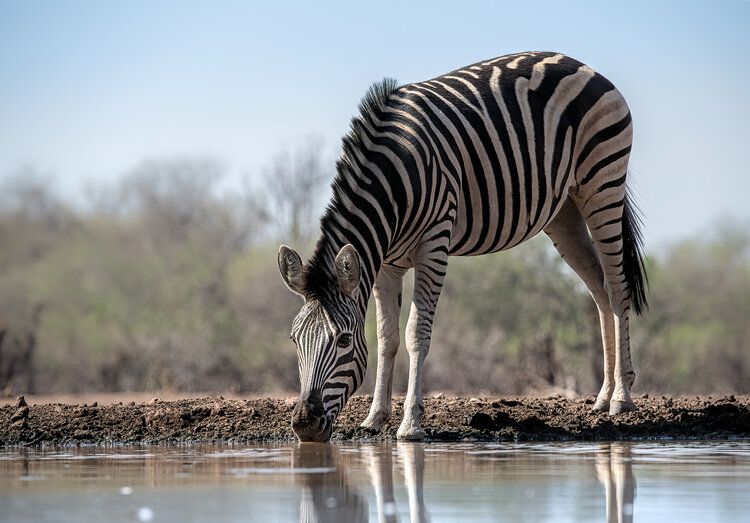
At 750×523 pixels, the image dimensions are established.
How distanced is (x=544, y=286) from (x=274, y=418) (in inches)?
641

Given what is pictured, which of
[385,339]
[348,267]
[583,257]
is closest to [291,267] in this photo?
[348,267]

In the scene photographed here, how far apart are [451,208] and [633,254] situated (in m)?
2.75

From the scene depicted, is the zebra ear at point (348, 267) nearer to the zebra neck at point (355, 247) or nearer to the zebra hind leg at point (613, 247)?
the zebra neck at point (355, 247)

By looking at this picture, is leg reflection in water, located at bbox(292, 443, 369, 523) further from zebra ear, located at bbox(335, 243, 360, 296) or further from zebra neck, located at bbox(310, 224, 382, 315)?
zebra neck, located at bbox(310, 224, 382, 315)

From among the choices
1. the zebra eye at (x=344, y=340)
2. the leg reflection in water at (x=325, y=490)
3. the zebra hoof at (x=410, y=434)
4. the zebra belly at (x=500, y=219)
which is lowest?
the leg reflection in water at (x=325, y=490)

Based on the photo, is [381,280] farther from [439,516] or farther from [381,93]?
[439,516]

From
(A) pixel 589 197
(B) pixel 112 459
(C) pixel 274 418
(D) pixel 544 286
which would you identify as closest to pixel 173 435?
(C) pixel 274 418

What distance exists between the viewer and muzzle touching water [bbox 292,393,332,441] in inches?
291

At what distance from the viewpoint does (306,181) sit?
29.6 m

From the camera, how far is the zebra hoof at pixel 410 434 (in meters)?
8.15

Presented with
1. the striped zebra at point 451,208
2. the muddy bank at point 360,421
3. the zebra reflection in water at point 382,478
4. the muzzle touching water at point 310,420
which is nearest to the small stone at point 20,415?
the muddy bank at point 360,421

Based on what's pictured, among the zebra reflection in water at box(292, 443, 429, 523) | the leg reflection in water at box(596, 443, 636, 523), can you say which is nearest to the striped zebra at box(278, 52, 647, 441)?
the zebra reflection in water at box(292, 443, 429, 523)

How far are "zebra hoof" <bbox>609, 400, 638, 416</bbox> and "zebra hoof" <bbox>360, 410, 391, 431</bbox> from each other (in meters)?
1.97

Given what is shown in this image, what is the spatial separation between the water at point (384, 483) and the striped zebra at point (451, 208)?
28.6 inches
